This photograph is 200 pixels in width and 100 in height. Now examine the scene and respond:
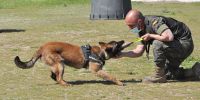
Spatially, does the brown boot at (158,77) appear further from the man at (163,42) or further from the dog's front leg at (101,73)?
the dog's front leg at (101,73)

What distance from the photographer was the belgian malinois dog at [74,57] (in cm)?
836

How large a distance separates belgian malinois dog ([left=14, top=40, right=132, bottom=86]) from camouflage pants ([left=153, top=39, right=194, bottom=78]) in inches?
17.5

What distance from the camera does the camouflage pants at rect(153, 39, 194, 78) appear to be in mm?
8438

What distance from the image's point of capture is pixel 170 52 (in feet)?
28.1

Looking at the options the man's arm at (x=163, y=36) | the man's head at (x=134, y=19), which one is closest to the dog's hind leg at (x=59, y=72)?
the man's head at (x=134, y=19)

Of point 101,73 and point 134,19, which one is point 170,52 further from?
point 101,73

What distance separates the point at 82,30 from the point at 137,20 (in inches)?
396

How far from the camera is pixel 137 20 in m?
8.18

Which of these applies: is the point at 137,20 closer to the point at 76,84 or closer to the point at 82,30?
the point at 76,84

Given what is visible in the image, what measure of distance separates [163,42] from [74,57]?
129 cm

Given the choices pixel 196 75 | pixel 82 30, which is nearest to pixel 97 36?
pixel 82 30

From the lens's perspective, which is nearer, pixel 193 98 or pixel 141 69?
pixel 193 98

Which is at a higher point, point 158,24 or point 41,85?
point 158,24

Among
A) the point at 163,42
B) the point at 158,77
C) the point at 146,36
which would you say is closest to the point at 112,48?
the point at 146,36
